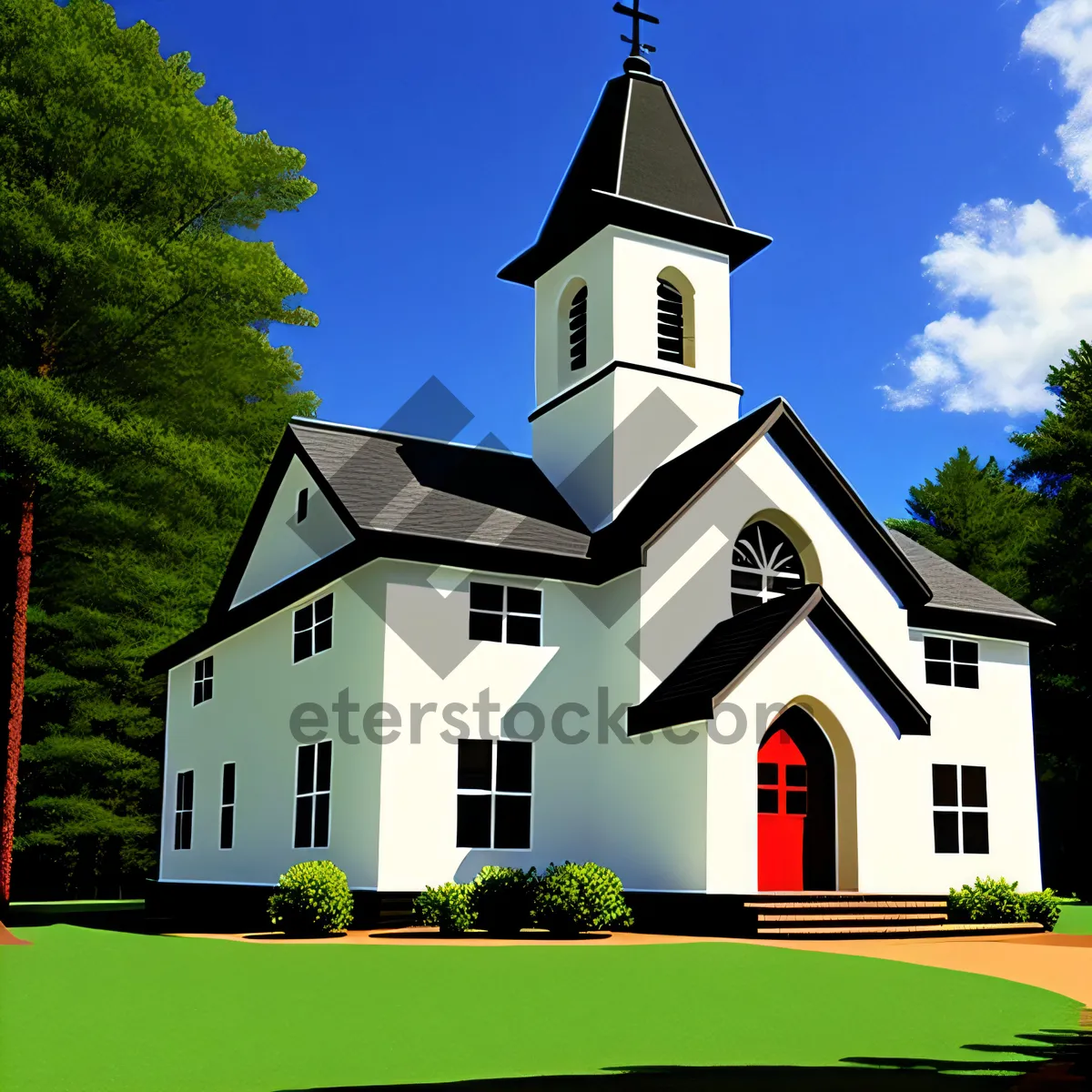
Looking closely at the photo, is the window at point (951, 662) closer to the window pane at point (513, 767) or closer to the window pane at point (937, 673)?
the window pane at point (937, 673)

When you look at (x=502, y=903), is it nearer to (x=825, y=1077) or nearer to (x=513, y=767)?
(x=513, y=767)

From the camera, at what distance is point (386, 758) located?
19.3m

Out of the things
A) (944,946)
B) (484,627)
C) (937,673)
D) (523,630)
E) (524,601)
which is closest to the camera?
(944,946)

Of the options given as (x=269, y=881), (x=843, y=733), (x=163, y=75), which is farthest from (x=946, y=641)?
(x=163, y=75)

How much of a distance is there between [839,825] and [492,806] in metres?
5.65

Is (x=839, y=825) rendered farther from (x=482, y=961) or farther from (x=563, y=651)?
(x=482, y=961)

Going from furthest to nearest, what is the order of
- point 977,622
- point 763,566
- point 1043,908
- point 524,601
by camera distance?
1. point 977,622
2. point 763,566
3. point 524,601
4. point 1043,908

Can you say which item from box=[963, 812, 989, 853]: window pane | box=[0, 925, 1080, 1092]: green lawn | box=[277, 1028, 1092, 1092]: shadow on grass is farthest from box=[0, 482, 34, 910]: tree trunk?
box=[277, 1028, 1092, 1092]: shadow on grass

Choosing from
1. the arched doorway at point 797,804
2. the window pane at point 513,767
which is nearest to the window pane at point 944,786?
the arched doorway at point 797,804

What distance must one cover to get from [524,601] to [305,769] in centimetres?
483

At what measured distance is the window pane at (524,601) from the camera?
2125 cm

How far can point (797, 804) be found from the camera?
20625 mm

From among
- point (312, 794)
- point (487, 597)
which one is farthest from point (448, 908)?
point (487, 597)

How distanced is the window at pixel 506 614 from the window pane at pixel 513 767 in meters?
1.76
